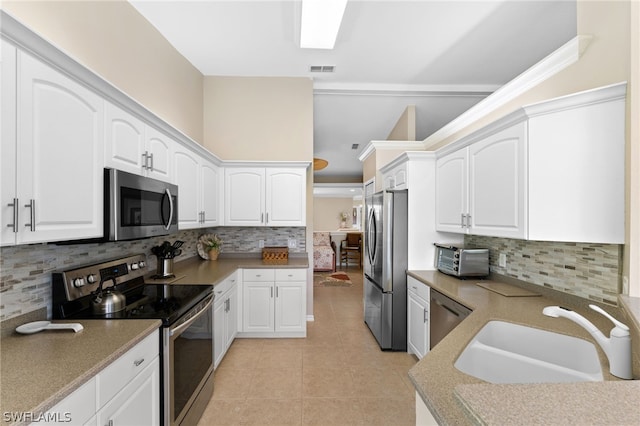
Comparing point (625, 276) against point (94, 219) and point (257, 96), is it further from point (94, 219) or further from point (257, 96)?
point (257, 96)

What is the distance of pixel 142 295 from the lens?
2.00m

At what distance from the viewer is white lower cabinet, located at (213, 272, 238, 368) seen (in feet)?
8.44

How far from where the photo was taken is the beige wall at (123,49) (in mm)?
1667

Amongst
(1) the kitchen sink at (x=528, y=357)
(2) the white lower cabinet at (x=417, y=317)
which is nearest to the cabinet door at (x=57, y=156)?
(1) the kitchen sink at (x=528, y=357)

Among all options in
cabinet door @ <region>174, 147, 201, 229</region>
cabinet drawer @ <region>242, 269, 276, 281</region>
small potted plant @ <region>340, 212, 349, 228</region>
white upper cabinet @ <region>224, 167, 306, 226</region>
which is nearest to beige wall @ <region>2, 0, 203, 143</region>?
cabinet door @ <region>174, 147, 201, 229</region>

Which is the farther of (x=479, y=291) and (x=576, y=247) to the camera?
(x=479, y=291)

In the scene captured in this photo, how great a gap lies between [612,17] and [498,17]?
1149 millimetres

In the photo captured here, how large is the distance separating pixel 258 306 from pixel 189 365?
148 centimetres

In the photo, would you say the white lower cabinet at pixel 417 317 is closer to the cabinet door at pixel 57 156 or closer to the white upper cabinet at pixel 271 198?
the white upper cabinet at pixel 271 198

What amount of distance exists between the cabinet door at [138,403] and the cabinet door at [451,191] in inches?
97.0

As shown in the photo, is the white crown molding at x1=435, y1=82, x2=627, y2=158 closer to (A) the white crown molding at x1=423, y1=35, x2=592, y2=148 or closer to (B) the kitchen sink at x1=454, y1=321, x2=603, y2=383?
(A) the white crown molding at x1=423, y1=35, x2=592, y2=148

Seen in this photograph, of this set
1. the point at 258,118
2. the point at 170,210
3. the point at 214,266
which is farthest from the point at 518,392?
the point at 258,118

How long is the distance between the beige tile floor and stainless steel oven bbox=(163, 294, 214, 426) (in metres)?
0.22

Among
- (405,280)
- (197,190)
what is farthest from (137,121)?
(405,280)
